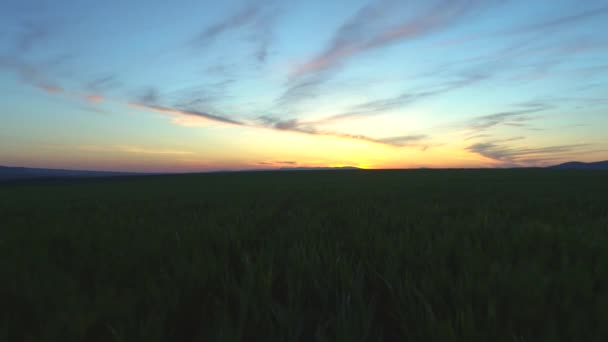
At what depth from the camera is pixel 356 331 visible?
80 cm

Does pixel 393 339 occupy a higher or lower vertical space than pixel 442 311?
lower

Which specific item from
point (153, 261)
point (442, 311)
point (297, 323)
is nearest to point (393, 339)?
point (442, 311)

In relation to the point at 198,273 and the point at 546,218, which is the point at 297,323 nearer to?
the point at 198,273

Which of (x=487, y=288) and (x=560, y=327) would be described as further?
(x=487, y=288)

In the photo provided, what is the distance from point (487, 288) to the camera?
959 millimetres

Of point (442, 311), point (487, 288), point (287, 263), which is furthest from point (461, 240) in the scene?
point (287, 263)

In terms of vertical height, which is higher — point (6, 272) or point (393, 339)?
point (6, 272)

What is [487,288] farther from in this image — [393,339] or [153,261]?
[153,261]

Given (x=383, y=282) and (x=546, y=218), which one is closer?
(x=383, y=282)

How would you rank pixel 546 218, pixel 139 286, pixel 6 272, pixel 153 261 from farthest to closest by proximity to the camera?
pixel 546 218
pixel 153 261
pixel 6 272
pixel 139 286

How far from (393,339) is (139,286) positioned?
42.7 inches

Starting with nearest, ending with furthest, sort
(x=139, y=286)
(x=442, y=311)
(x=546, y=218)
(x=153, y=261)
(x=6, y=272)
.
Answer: (x=442, y=311) < (x=139, y=286) < (x=6, y=272) < (x=153, y=261) < (x=546, y=218)

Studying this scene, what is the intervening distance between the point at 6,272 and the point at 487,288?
2.19 meters

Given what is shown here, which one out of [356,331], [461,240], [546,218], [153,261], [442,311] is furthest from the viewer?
[546,218]
